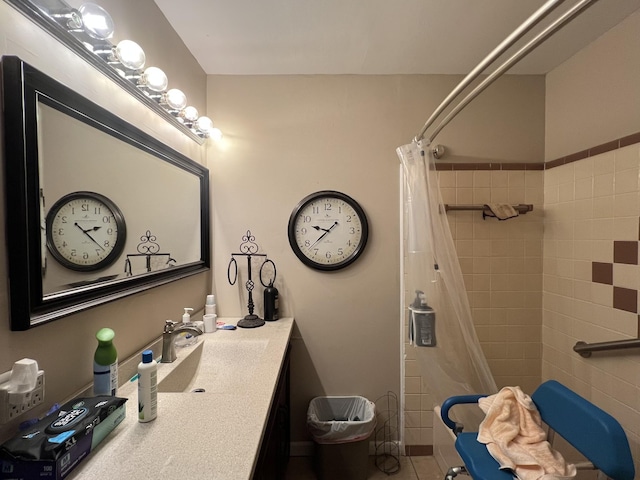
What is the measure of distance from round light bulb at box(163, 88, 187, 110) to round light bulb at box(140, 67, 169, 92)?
0.45 feet

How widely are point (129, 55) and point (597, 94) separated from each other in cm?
211

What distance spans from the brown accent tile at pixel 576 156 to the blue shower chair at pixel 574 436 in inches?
46.5

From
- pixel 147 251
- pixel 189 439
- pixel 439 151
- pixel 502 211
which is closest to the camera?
pixel 189 439

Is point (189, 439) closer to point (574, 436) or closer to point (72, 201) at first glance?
point (72, 201)

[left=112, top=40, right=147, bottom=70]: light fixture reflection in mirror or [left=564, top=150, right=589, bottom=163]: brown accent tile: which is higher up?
[left=112, top=40, right=147, bottom=70]: light fixture reflection in mirror

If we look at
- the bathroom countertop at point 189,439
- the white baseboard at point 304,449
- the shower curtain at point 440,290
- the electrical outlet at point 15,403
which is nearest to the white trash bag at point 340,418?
the white baseboard at point 304,449

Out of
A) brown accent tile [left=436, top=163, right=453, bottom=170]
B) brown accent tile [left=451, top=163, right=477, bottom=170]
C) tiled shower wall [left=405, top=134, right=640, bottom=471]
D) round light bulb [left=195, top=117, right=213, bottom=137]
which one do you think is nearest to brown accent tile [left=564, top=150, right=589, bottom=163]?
tiled shower wall [left=405, top=134, right=640, bottom=471]

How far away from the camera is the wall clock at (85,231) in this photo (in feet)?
2.58

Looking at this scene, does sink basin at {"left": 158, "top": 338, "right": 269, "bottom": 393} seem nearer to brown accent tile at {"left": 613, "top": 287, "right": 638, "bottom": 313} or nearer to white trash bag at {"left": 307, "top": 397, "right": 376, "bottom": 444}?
white trash bag at {"left": 307, "top": 397, "right": 376, "bottom": 444}

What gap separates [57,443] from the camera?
0.60 metres

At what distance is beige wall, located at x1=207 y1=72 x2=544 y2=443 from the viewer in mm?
1837

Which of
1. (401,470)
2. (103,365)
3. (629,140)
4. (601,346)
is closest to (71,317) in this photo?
(103,365)

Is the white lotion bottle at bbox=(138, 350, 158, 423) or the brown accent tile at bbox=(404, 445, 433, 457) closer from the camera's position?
the white lotion bottle at bbox=(138, 350, 158, 423)

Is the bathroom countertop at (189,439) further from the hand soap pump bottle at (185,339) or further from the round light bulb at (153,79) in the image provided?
the round light bulb at (153,79)
